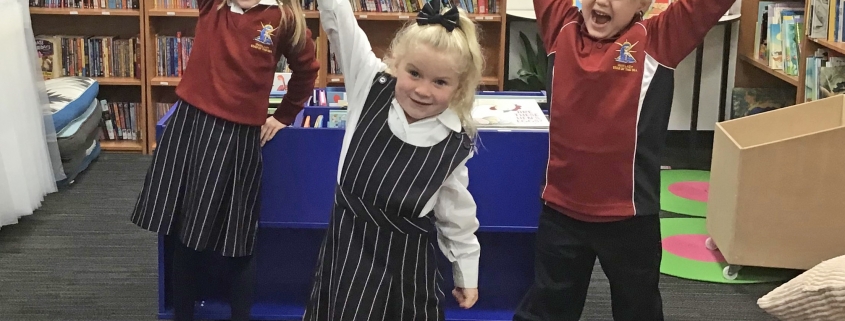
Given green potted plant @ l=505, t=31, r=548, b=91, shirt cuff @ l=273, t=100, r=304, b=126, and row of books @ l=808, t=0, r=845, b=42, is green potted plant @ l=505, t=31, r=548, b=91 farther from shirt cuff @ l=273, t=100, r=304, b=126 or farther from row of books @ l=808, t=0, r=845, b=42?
shirt cuff @ l=273, t=100, r=304, b=126

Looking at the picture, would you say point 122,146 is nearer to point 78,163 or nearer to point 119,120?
point 119,120

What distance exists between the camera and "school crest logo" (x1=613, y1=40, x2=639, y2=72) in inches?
69.6

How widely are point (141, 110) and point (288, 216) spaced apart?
2538mm

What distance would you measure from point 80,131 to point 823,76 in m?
3.06

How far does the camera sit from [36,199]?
341 centimetres

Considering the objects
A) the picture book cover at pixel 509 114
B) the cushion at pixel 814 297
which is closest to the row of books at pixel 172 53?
the picture book cover at pixel 509 114

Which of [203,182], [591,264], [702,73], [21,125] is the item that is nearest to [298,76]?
[203,182]

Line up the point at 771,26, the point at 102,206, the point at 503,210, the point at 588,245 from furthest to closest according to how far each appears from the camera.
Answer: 1. the point at 771,26
2. the point at 102,206
3. the point at 503,210
4. the point at 588,245

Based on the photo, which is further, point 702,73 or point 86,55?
point 702,73

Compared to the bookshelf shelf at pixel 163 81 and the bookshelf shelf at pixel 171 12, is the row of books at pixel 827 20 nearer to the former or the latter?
the bookshelf shelf at pixel 171 12

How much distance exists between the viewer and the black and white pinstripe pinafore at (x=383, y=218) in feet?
5.40

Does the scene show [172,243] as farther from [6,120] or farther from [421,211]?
[6,120]

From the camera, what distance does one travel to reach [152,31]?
174 inches

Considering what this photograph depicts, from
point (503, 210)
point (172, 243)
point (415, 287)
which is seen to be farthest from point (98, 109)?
point (415, 287)
